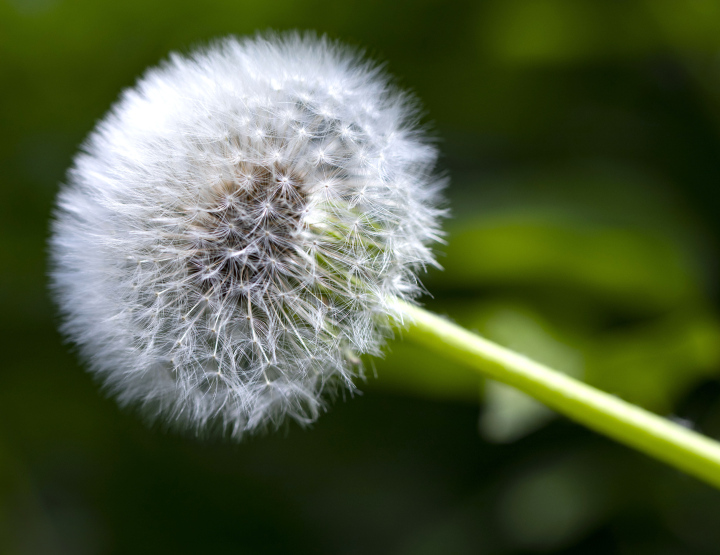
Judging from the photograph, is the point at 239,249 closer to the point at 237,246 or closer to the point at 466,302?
the point at 237,246

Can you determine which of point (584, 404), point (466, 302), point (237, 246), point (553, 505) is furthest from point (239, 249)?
point (553, 505)

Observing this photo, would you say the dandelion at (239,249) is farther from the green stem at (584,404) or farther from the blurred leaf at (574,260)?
the blurred leaf at (574,260)

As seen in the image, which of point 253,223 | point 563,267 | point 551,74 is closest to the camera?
point 253,223

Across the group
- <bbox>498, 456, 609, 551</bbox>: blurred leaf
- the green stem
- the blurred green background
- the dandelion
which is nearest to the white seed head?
the dandelion

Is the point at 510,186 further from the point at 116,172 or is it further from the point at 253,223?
the point at 116,172

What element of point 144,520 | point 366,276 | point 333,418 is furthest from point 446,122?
point 144,520

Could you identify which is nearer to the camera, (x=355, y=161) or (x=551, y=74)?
(x=355, y=161)

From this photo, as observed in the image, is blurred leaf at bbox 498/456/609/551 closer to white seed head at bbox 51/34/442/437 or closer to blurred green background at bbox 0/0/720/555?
blurred green background at bbox 0/0/720/555
